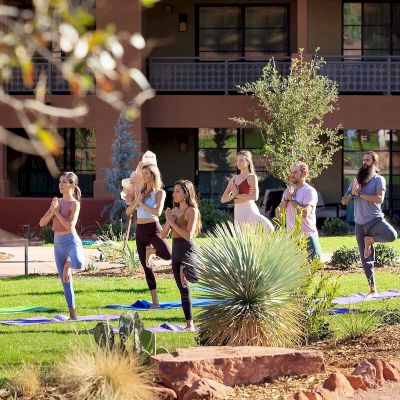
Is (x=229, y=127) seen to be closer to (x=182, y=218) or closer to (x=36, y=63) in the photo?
(x=36, y=63)

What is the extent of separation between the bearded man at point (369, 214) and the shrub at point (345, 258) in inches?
138

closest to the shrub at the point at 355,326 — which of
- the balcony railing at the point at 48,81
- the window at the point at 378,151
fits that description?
the balcony railing at the point at 48,81

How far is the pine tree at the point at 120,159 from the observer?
24953 millimetres

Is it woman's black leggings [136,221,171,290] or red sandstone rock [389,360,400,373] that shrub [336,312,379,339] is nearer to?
red sandstone rock [389,360,400,373]

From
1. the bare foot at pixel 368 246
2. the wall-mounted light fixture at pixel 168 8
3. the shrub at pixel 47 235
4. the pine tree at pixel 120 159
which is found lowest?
the shrub at pixel 47 235

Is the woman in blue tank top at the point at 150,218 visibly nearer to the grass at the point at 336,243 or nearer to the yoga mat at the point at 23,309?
the yoga mat at the point at 23,309

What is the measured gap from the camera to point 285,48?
A: 28.7 metres

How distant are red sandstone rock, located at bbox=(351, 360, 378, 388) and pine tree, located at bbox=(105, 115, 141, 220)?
16.7 m

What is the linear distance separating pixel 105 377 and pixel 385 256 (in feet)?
35.6

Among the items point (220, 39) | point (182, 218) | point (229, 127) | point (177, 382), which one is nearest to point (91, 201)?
point (229, 127)

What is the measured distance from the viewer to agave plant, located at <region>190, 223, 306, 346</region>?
9391 mm

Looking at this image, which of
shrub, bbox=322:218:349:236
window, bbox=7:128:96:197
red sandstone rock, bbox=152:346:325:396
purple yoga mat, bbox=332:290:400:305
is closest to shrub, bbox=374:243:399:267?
purple yoga mat, bbox=332:290:400:305

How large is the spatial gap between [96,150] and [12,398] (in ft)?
62.2

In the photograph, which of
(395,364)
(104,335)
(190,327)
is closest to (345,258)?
(190,327)
